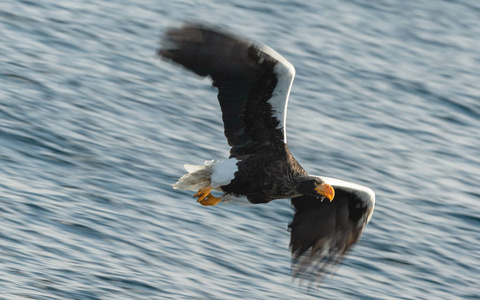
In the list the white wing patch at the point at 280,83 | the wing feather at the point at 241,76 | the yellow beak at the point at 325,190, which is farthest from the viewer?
the yellow beak at the point at 325,190

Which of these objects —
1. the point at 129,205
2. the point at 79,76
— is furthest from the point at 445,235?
the point at 79,76

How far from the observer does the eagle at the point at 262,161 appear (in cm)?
721

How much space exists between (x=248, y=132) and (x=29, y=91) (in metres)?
5.18

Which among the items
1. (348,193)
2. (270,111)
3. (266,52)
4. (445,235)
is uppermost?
(266,52)

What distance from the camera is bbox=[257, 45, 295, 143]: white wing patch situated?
7.41m

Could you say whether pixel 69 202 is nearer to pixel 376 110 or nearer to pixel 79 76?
pixel 79 76

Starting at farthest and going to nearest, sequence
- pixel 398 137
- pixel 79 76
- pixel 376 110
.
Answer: pixel 376 110
pixel 398 137
pixel 79 76

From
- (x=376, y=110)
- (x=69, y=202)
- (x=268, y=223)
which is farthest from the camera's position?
(x=376, y=110)

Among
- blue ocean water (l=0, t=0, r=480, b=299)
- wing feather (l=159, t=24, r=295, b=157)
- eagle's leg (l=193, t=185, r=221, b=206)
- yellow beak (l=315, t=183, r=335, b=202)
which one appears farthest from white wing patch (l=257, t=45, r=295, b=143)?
blue ocean water (l=0, t=0, r=480, b=299)

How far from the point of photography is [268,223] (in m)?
10.5

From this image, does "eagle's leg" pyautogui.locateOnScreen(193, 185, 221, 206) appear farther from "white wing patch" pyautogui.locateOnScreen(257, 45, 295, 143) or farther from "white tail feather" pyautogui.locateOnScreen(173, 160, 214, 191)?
"white wing patch" pyautogui.locateOnScreen(257, 45, 295, 143)

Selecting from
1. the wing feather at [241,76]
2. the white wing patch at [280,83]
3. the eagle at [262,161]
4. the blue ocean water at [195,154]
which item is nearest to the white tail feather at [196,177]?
the eagle at [262,161]

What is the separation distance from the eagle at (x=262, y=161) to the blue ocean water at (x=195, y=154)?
0.87 m

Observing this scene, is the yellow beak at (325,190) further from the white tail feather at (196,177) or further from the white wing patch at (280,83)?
the white tail feather at (196,177)
